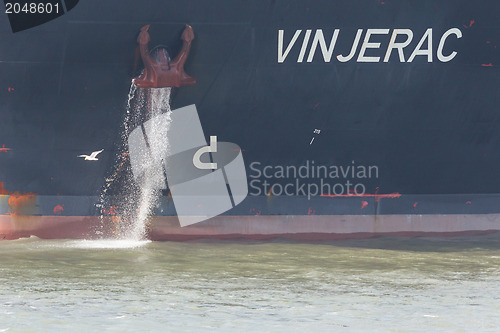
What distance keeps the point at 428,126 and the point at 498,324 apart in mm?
5985

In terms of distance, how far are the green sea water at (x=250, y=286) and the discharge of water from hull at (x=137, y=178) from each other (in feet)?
1.05

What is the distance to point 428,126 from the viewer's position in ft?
42.9

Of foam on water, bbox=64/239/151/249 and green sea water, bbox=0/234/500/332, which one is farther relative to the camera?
foam on water, bbox=64/239/151/249

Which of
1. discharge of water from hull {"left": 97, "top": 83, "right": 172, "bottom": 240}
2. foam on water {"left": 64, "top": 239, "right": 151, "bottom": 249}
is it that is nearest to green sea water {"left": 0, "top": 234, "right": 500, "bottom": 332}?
foam on water {"left": 64, "top": 239, "right": 151, "bottom": 249}

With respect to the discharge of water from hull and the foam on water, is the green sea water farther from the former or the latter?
the discharge of water from hull

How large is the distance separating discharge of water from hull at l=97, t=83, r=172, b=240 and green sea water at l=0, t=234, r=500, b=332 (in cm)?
32

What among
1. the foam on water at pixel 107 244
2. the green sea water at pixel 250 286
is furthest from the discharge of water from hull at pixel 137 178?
the green sea water at pixel 250 286

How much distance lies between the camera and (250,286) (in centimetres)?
908

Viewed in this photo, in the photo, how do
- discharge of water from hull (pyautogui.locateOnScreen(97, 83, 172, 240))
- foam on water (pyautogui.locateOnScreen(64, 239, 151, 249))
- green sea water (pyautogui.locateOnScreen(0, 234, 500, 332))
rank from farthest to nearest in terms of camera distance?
1. discharge of water from hull (pyautogui.locateOnScreen(97, 83, 172, 240))
2. foam on water (pyautogui.locateOnScreen(64, 239, 151, 249))
3. green sea water (pyautogui.locateOnScreen(0, 234, 500, 332))

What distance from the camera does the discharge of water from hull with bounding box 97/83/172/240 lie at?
1271 centimetres

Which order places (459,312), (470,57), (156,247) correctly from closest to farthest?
1. (459,312)
2. (156,247)
3. (470,57)

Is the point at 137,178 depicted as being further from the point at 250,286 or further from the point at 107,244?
the point at 250,286

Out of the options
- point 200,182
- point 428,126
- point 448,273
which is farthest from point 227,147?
point 448,273

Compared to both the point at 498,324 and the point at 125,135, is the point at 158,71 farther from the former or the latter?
the point at 498,324
